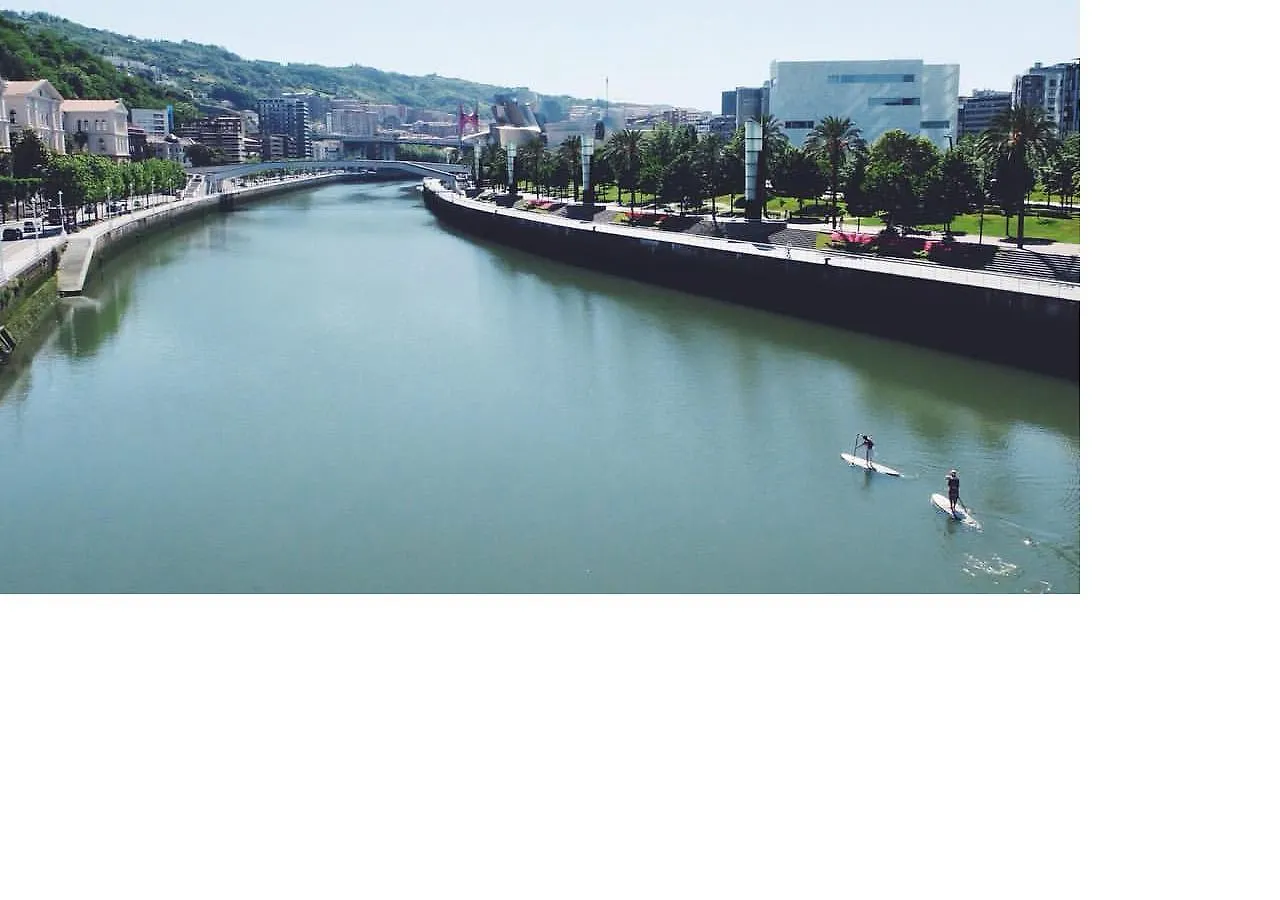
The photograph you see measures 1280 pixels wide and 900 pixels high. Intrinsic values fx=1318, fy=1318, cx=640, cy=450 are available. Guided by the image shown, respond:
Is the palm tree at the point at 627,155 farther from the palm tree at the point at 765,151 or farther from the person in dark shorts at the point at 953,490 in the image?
the person in dark shorts at the point at 953,490

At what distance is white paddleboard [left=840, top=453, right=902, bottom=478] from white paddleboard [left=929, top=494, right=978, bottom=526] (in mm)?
1069

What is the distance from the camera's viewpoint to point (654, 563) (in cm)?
1097

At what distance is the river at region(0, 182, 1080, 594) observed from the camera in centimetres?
1098

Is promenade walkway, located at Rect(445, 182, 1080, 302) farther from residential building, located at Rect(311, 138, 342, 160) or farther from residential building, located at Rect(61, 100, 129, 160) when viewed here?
residential building, located at Rect(311, 138, 342, 160)

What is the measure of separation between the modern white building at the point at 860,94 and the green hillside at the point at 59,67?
36914 mm

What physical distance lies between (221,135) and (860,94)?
73.2 meters

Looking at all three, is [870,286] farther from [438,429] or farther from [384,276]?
[384,276]

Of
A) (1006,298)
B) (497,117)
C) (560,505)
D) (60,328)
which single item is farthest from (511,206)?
(497,117)

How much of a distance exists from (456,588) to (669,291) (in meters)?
19.6

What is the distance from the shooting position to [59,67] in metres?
78.3

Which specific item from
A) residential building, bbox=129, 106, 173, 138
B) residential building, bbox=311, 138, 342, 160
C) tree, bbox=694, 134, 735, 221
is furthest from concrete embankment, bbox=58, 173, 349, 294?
residential building, bbox=311, 138, 342, 160

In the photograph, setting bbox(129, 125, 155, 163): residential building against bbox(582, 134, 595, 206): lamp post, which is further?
bbox(129, 125, 155, 163): residential building

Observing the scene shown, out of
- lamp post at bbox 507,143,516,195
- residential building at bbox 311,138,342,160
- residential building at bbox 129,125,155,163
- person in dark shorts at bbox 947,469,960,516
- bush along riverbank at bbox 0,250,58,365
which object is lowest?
person in dark shorts at bbox 947,469,960,516

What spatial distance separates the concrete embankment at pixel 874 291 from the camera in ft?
62.9
